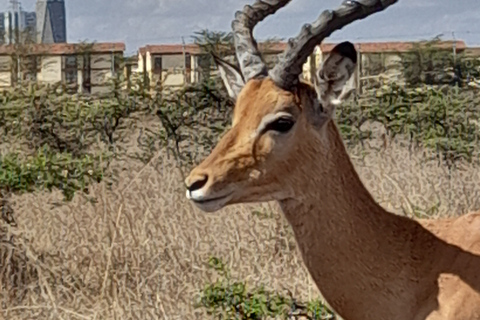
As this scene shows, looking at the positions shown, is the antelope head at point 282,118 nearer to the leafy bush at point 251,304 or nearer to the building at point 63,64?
the leafy bush at point 251,304

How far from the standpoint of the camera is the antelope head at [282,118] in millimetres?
5254

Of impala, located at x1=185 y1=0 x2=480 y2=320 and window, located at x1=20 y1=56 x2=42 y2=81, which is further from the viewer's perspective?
window, located at x1=20 y1=56 x2=42 y2=81

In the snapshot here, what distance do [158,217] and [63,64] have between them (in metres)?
25.5

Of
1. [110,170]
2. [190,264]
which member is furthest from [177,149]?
[190,264]

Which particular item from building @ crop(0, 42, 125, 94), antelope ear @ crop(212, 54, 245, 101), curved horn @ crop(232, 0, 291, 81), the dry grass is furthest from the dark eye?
building @ crop(0, 42, 125, 94)

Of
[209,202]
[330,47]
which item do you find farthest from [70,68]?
[209,202]

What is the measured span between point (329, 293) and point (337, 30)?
1.37 m

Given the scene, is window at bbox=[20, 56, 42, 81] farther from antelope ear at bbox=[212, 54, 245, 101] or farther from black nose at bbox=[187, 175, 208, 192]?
black nose at bbox=[187, 175, 208, 192]

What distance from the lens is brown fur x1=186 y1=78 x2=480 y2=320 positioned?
528cm

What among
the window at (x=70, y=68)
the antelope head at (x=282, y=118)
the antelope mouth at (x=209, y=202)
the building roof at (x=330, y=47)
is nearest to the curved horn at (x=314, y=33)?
the antelope head at (x=282, y=118)

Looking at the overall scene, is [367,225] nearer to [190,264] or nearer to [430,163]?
[190,264]

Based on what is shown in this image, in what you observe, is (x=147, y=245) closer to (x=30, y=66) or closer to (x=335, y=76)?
(x=335, y=76)

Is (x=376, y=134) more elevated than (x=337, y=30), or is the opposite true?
(x=337, y=30)

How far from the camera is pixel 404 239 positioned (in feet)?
18.1
